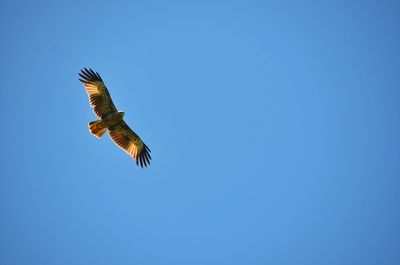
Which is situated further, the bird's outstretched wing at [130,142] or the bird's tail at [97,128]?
the bird's outstretched wing at [130,142]

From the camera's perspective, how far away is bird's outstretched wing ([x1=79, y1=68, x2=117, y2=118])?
15664 mm

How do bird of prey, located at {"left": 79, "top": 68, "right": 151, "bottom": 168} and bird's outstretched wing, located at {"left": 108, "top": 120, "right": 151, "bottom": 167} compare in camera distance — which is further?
bird's outstretched wing, located at {"left": 108, "top": 120, "right": 151, "bottom": 167}

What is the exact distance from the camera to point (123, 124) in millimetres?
16266

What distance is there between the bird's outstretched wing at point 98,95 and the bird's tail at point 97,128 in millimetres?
299

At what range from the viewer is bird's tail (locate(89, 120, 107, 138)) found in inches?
608

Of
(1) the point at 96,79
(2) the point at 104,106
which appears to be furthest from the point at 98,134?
(1) the point at 96,79

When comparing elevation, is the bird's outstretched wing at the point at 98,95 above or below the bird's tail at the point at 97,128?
above

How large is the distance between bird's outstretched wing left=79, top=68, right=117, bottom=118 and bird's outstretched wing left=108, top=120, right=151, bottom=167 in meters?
0.89

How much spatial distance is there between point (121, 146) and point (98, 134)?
1.50 m

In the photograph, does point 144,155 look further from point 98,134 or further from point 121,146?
point 98,134

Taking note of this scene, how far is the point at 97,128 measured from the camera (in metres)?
15.5

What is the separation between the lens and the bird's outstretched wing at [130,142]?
16516mm

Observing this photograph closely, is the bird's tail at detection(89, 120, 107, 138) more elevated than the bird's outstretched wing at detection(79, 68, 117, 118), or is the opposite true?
the bird's outstretched wing at detection(79, 68, 117, 118)

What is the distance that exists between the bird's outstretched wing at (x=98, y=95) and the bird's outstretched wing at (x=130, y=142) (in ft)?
2.91
